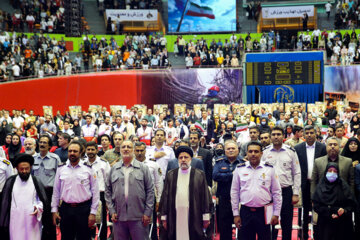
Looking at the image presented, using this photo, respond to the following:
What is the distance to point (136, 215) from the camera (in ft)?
22.5

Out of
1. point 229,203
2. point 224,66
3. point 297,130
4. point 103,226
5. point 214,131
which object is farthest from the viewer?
point 224,66

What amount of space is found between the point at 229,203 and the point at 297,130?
2.85 meters

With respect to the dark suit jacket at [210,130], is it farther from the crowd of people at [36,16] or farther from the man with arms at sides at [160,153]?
the crowd of people at [36,16]

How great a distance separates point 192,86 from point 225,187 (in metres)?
Result: 18.4

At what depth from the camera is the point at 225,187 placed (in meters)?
7.87

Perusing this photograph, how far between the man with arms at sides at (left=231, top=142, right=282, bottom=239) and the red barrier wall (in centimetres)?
1877

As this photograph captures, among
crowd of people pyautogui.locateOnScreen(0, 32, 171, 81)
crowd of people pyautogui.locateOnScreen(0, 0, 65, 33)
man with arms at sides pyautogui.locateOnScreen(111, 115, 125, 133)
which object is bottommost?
man with arms at sides pyautogui.locateOnScreen(111, 115, 125, 133)

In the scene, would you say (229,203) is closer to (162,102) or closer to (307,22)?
(162,102)

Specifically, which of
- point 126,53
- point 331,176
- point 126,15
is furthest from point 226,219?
point 126,15

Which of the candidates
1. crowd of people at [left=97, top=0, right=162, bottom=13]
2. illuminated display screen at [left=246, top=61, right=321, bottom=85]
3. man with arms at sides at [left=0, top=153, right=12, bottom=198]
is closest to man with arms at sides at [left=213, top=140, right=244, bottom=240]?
man with arms at sides at [left=0, top=153, right=12, bottom=198]

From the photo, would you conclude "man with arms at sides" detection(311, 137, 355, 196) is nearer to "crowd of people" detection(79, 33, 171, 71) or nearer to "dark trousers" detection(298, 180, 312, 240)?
"dark trousers" detection(298, 180, 312, 240)

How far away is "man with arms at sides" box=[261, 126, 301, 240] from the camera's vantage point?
7.75 metres

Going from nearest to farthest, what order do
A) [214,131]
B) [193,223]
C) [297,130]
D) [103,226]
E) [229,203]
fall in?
[193,223] → [229,203] → [103,226] → [297,130] → [214,131]

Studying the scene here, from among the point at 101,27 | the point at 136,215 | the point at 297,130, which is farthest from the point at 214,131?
the point at 101,27
